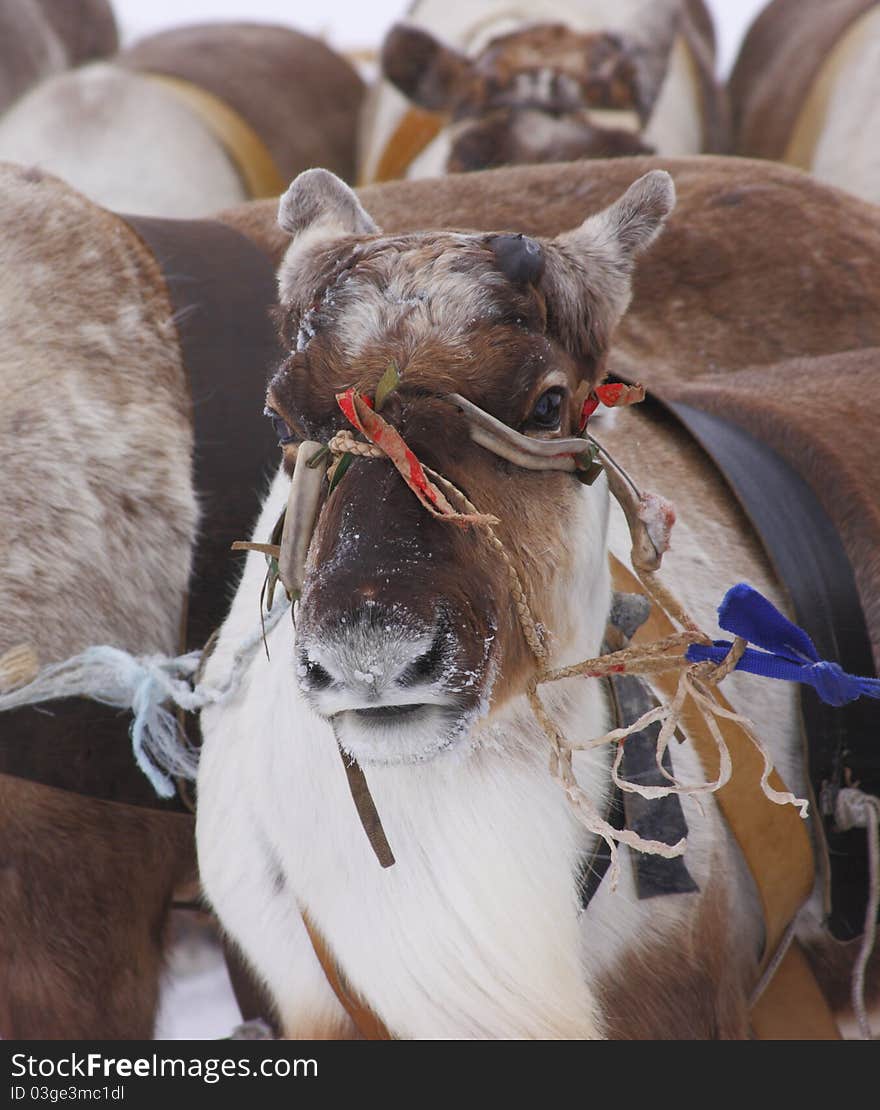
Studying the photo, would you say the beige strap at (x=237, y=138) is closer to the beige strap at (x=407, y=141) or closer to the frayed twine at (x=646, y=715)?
the beige strap at (x=407, y=141)

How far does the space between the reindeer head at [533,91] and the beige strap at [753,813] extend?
7.46 ft

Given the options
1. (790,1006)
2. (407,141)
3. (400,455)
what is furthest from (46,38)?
(790,1006)

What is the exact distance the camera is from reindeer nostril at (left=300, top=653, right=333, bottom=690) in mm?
1279

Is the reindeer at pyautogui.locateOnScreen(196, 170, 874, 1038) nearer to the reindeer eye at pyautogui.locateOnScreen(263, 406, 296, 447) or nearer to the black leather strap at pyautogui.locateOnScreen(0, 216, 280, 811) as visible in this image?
the reindeer eye at pyautogui.locateOnScreen(263, 406, 296, 447)

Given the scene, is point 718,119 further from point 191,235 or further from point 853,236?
point 191,235

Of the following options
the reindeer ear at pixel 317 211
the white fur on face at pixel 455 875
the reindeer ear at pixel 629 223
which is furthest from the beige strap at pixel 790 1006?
the reindeer ear at pixel 317 211

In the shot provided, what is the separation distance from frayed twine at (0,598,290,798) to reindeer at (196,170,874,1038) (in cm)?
13

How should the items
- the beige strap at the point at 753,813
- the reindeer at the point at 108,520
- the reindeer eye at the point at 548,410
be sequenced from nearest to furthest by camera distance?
the reindeer eye at the point at 548,410
the beige strap at the point at 753,813
the reindeer at the point at 108,520

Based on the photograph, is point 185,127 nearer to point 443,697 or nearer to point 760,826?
point 760,826

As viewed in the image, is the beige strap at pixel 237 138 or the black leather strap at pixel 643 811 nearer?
the black leather strap at pixel 643 811

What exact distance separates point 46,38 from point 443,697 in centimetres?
447

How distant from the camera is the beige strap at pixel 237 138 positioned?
13.8ft

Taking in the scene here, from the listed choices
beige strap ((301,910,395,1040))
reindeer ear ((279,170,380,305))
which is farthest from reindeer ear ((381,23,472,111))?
beige strap ((301,910,395,1040))

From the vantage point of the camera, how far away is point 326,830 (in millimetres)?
1554
